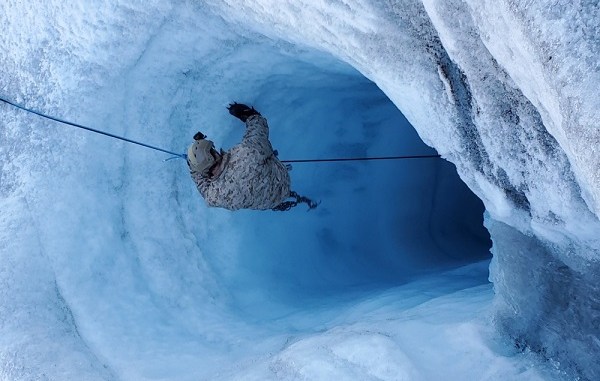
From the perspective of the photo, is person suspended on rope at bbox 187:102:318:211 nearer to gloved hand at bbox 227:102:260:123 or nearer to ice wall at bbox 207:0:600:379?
gloved hand at bbox 227:102:260:123

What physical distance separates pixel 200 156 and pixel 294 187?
1.89 m

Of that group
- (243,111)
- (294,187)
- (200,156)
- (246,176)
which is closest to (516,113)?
(246,176)

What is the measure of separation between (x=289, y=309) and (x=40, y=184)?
1651 mm

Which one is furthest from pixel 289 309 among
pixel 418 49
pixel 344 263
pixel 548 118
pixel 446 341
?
pixel 548 118

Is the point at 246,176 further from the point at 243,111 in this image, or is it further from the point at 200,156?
the point at 243,111

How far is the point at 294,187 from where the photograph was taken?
4258 millimetres

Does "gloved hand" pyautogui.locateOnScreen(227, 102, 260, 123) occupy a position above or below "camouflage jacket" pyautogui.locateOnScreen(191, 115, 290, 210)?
above

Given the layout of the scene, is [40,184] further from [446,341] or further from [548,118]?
[548,118]

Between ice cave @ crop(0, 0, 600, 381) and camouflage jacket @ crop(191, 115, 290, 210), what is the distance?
539mm

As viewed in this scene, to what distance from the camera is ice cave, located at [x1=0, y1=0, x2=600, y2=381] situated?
1.70 metres

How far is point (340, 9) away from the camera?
1.96m

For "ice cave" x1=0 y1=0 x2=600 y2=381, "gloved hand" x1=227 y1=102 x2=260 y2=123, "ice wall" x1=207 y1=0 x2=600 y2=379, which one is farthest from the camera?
"gloved hand" x1=227 y1=102 x2=260 y2=123

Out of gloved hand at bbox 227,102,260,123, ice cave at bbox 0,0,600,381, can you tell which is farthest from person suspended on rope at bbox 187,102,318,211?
ice cave at bbox 0,0,600,381

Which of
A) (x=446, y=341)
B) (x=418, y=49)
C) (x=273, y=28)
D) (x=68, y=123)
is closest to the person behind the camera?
(x=418, y=49)
